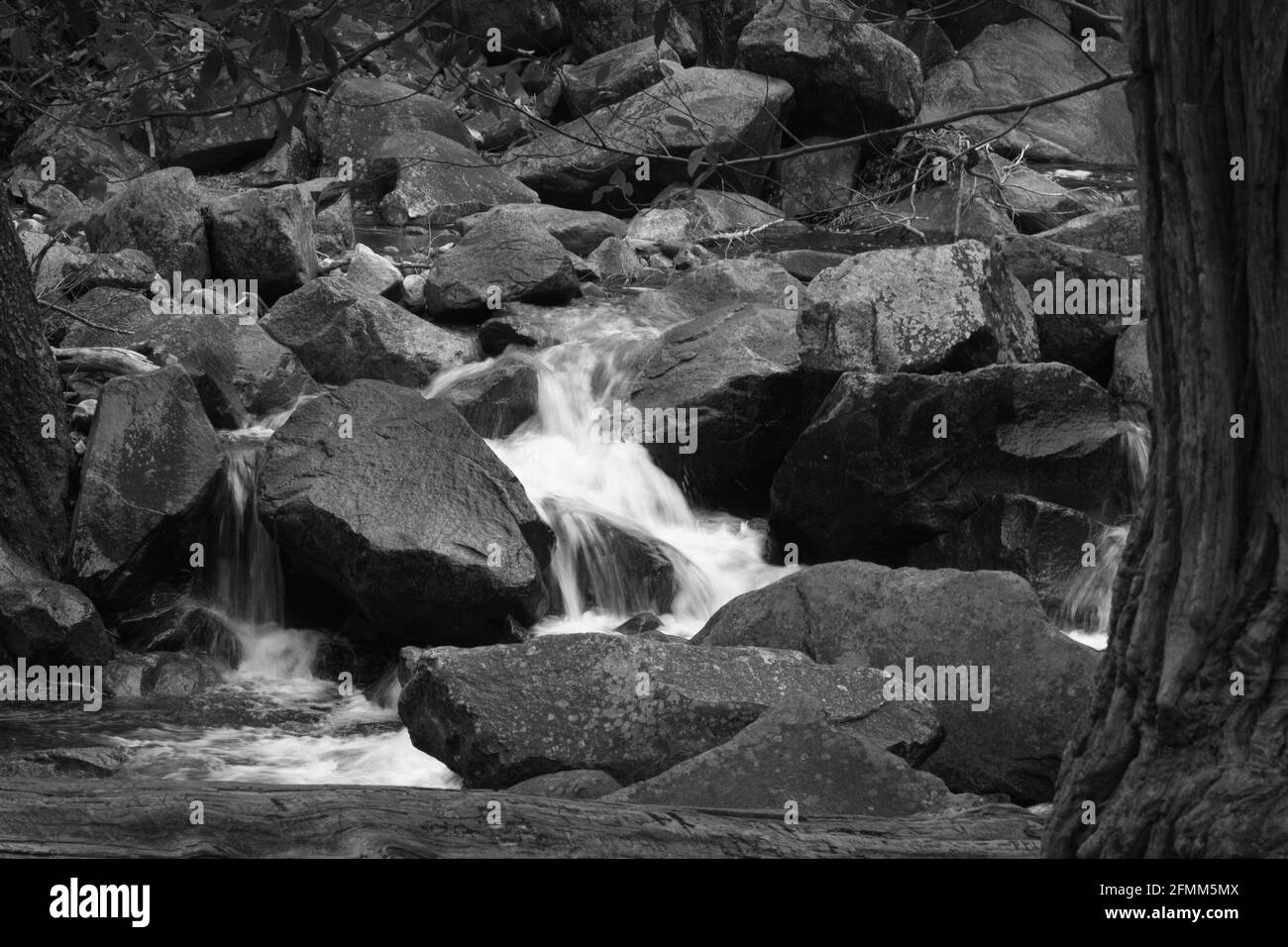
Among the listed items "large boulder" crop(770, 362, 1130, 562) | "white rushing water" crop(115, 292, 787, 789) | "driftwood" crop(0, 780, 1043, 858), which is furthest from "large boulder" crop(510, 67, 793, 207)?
"driftwood" crop(0, 780, 1043, 858)

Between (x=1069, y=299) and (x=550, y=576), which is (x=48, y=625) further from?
(x=1069, y=299)

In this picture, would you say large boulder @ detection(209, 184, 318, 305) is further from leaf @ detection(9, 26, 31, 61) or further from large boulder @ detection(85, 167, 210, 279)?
leaf @ detection(9, 26, 31, 61)

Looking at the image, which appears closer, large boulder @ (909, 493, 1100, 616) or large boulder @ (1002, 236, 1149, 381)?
large boulder @ (909, 493, 1100, 616)

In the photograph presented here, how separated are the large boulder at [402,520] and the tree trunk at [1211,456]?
5.31m

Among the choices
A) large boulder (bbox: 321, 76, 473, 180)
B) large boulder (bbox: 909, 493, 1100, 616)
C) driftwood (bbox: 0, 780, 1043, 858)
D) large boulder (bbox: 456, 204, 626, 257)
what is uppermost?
large boulder (bbox: 321, 76, 473, 180)

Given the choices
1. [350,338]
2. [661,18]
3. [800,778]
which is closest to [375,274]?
[350,338]

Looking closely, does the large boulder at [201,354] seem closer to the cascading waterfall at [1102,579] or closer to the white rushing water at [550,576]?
the white rushing water at [550,576]

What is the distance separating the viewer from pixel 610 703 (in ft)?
18.5

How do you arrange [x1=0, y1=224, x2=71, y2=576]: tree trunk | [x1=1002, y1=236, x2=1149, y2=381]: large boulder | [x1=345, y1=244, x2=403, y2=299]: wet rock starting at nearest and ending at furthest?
[x1=0, y1=224, x2=71, y2=576]: tree trunk → [x1=1002, y1=236, x2=1149, y2=381]: large boulder → [x1=345, y1=244, x2=403, y2=299]: wet rock

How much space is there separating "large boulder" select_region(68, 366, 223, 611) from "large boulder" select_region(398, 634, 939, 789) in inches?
114

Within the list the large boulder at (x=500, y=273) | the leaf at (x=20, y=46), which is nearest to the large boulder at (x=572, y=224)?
the large boulder at (x=500, y=273)

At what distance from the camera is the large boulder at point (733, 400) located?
10.0 meters

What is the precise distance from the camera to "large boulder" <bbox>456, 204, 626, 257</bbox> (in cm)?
1489

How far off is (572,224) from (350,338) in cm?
461
